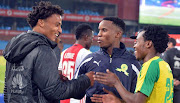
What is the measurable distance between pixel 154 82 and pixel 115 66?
76cm

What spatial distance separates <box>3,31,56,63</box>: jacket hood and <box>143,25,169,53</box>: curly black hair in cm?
100

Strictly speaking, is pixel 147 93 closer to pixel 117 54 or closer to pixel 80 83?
pixel 80 83

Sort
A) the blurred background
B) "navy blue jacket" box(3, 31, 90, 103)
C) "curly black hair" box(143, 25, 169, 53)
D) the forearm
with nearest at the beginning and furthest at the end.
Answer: "navy blue jacket" box(3, 31, 90, 103)
the forearm
"curly black hair" box(143, 25, 169, 53)
the blurred background

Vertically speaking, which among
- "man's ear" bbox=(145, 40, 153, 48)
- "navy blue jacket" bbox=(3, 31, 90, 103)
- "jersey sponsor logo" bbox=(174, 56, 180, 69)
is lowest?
"jersey sponsor logo" bbox=(174, 56, 180, 69)

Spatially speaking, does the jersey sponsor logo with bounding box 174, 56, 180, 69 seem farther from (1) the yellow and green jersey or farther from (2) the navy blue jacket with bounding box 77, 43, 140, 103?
(1) the yellow and green jersey

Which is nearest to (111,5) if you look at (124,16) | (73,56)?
(124,16)

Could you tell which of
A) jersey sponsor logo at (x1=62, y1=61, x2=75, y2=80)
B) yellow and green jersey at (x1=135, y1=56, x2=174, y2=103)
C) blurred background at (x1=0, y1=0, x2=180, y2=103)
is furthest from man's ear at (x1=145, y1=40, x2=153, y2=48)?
blurred background at (x1=0, y1=0, x2=180, y2=103)

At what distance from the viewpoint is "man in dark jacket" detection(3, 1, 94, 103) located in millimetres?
2152

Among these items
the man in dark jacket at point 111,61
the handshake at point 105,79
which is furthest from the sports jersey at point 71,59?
the handshake at point 105,79

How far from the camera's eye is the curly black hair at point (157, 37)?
2680mm

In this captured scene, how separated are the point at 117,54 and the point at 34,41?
4.32 ft

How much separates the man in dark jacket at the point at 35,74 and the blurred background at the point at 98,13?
23488 millimetres

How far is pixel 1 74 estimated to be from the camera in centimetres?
961

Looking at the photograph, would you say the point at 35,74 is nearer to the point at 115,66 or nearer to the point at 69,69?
the point at 115,66
